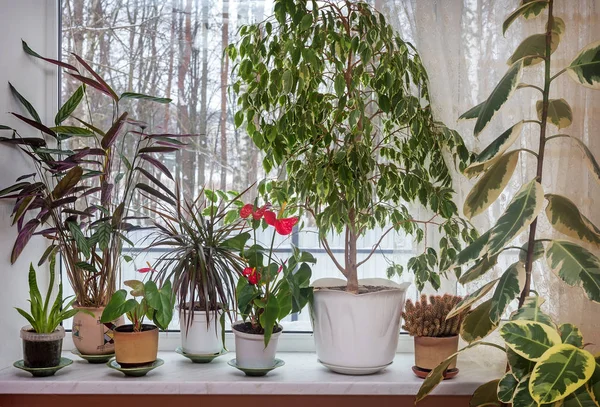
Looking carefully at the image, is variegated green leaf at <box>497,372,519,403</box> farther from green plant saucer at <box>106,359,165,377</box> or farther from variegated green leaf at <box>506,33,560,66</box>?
green plant saucer at <box>106,359,165,377</box>

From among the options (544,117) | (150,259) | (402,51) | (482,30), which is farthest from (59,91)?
(544,117)

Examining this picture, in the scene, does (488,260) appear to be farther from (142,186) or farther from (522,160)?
(142,186)

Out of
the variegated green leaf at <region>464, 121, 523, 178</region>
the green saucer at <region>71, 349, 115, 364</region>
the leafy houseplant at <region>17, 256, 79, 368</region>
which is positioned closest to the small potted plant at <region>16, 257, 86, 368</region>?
the leafy houseplant at <region>17, 256, 79, 368</region>

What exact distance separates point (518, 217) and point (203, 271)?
970mm

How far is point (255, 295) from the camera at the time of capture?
2111 millimetres

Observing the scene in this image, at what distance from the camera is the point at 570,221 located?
5.94 ft

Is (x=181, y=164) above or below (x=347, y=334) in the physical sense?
above

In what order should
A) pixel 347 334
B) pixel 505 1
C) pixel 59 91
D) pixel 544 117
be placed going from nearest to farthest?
1. pixel 544 117
2. pixel 347 334
3. pixel 505 1
4. pixel 59 91

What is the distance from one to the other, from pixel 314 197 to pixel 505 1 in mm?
987

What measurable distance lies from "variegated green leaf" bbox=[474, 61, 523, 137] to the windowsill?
87 centimetres

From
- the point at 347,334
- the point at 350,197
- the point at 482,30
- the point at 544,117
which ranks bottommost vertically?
the point at 347,334

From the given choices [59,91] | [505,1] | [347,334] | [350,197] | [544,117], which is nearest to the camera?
[544,117]

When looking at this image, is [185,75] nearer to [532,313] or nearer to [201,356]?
[201,356]

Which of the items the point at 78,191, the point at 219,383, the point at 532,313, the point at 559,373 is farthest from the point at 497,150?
the point at 78,191
